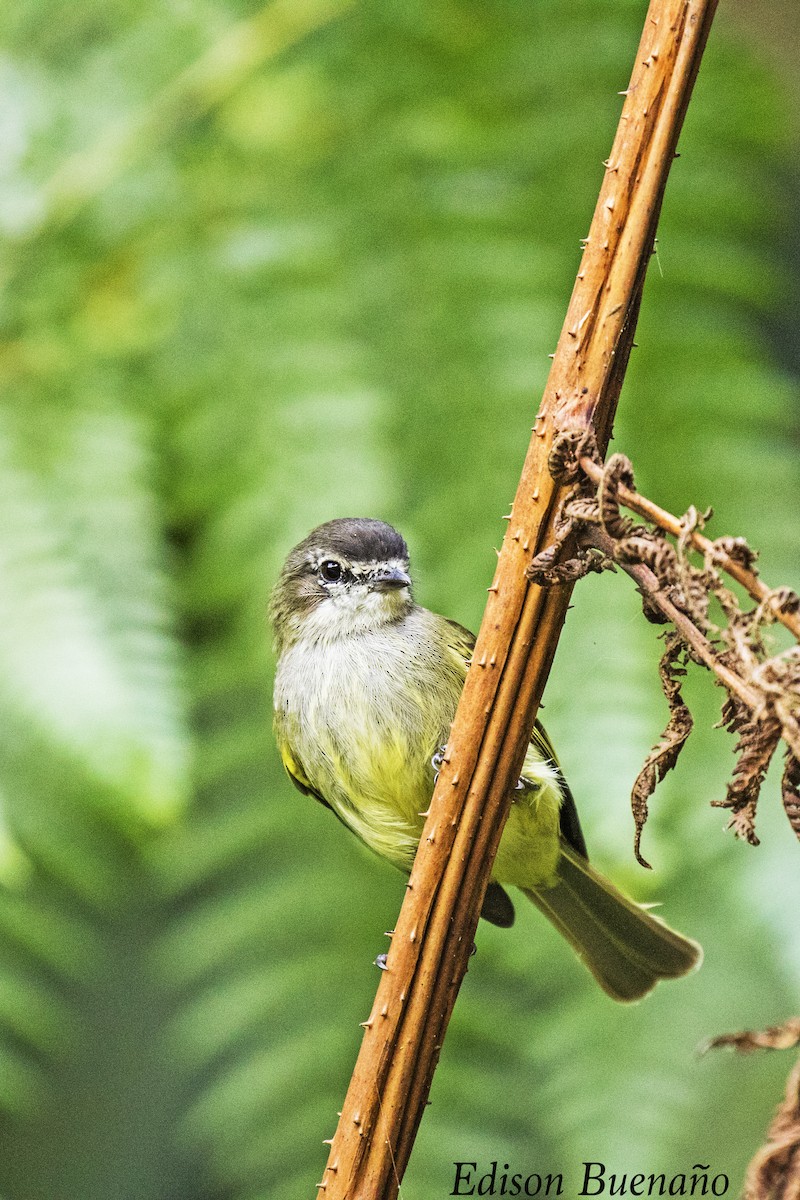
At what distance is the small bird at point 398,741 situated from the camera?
62.2 inches

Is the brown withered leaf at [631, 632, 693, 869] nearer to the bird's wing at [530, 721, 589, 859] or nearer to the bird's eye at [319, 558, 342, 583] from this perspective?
the bird's wing at [530, 721, 589, 859]

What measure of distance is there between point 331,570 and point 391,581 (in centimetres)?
13

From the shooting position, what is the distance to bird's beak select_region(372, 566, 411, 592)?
1688 millimetres

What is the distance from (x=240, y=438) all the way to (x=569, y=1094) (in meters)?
1.23

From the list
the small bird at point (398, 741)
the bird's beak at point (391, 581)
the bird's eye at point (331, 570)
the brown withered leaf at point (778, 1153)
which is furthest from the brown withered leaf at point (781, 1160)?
the bird's eye at point (331, 570)

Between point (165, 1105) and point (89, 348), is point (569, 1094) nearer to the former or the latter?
point (165, 1105)

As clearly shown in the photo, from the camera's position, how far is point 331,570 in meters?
1.79

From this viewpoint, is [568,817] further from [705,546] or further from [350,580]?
[705,546]

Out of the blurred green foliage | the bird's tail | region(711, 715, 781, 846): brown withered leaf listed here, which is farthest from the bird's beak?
region(711, 715, 781, 846): brown withered leaf

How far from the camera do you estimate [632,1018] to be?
2088 mm

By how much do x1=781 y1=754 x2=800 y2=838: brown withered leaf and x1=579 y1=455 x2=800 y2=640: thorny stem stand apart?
2.6 inches

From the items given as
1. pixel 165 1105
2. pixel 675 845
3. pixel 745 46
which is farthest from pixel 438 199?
pixel 165 1105

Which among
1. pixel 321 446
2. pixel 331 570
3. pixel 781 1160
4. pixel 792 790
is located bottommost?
pixel 781 1160

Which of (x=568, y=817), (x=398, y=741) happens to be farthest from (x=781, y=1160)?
(x=568, y=817)
